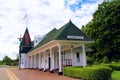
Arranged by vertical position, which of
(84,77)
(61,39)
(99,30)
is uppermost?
(99,30)

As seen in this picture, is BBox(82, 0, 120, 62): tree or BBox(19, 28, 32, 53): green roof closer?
BBox(82, 0, 120, 62): tree

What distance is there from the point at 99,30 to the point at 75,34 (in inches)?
767

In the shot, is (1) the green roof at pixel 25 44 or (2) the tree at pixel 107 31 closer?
(2) the tree at pixel 107 31

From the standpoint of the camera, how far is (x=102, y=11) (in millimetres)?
43344

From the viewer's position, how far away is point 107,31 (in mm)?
40531

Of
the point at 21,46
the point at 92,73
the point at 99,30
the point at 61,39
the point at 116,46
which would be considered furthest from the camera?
the point at 21,46

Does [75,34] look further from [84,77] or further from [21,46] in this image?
[21,46]

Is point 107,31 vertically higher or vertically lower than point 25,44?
higher

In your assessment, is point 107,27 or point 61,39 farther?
point 107,27

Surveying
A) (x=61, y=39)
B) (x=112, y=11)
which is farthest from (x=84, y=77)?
(x=112, y=11)

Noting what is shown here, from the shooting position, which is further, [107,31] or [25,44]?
[25,44]

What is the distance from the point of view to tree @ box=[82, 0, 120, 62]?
3984cm

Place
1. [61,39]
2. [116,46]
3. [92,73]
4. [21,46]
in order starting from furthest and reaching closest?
[21,46] < [116,46] < [61,39] < [92,73]

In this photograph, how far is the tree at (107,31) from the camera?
39.8 meters
